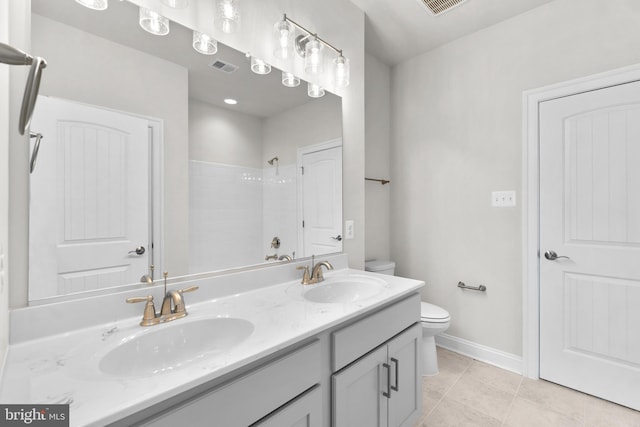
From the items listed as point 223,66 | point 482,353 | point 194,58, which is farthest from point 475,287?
point 194,58

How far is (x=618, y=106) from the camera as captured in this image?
177 cm

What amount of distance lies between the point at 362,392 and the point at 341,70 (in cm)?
172

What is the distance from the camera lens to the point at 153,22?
114 centimetres

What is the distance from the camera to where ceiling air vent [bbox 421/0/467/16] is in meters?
2.00

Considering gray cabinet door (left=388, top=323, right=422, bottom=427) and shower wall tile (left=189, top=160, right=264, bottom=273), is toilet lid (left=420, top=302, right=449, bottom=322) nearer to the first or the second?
gray cabinet door (left=388, top=323, right=422, bottom=427)

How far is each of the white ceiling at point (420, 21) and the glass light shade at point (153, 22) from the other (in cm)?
139

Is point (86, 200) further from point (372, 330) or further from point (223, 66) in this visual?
point (372, 330)

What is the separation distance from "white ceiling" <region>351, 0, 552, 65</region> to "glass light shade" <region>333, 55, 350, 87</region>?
54cm

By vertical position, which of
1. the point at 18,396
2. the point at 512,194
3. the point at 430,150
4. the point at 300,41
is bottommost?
the point at 18,396

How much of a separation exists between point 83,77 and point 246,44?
2.37ft

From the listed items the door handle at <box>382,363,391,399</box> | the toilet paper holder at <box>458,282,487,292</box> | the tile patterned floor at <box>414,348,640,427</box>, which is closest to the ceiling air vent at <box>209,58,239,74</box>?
the door handle at <box>382,363,391,399</box>

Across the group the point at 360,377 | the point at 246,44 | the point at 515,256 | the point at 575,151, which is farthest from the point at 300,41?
the point at 515,256

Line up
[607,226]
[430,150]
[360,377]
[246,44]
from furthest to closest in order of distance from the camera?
[430,150], [607,226], [246,44], [360,377]

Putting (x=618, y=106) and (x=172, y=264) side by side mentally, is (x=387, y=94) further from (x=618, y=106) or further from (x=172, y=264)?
(x=172, y=264)
